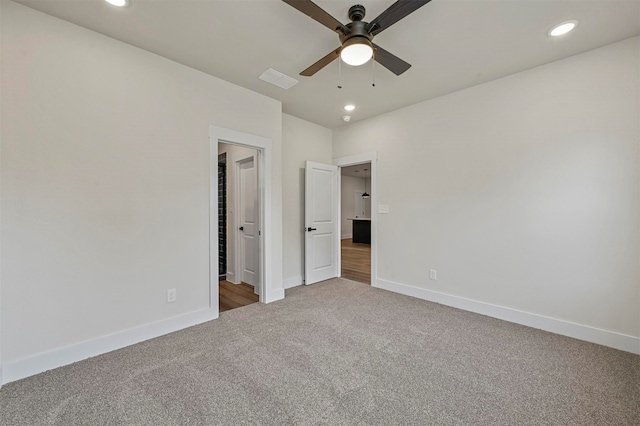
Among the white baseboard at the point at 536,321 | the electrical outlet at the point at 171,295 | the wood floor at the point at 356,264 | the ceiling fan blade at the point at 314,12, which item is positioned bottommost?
the wood floor at the point at 356,264

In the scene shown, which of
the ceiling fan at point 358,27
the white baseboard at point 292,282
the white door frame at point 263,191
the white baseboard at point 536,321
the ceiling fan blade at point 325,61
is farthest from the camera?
the white baseboard at point 292,282

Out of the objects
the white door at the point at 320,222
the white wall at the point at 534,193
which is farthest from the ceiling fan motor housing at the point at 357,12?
the white door at the point at 320,222

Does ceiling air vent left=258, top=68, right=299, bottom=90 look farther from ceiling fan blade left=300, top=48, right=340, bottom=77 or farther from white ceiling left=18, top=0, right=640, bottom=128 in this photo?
ceiling fan blade left=300, top=48, right=340, bottom=77

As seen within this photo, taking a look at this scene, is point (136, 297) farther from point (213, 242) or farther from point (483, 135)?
point (483, 135)

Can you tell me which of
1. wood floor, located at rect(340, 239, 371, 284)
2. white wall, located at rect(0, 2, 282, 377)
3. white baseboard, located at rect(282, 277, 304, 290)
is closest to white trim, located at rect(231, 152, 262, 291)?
white baseboard, located at rect(282, 277, 304, 290)

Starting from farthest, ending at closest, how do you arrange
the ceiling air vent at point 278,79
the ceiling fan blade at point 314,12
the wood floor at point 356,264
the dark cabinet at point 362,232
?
the dark cabinet at point 362,232, the wood floor at point 356,264, the ceiling air vent at point 278,79, the ceiling fan blade at point 314,12

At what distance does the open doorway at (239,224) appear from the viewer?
3.96m

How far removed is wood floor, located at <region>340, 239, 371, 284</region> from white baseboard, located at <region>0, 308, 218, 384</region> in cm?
275

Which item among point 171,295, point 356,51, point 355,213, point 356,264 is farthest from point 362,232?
point 356,51

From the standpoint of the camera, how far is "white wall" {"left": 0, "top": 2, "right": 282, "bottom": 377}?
193 centimetres

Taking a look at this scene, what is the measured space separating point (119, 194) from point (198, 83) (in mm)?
1447

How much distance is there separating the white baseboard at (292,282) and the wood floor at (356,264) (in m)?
0.94

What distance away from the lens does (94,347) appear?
222 centimetres

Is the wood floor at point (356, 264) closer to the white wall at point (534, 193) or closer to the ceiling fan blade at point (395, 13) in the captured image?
the white wall at point (534, 193)
